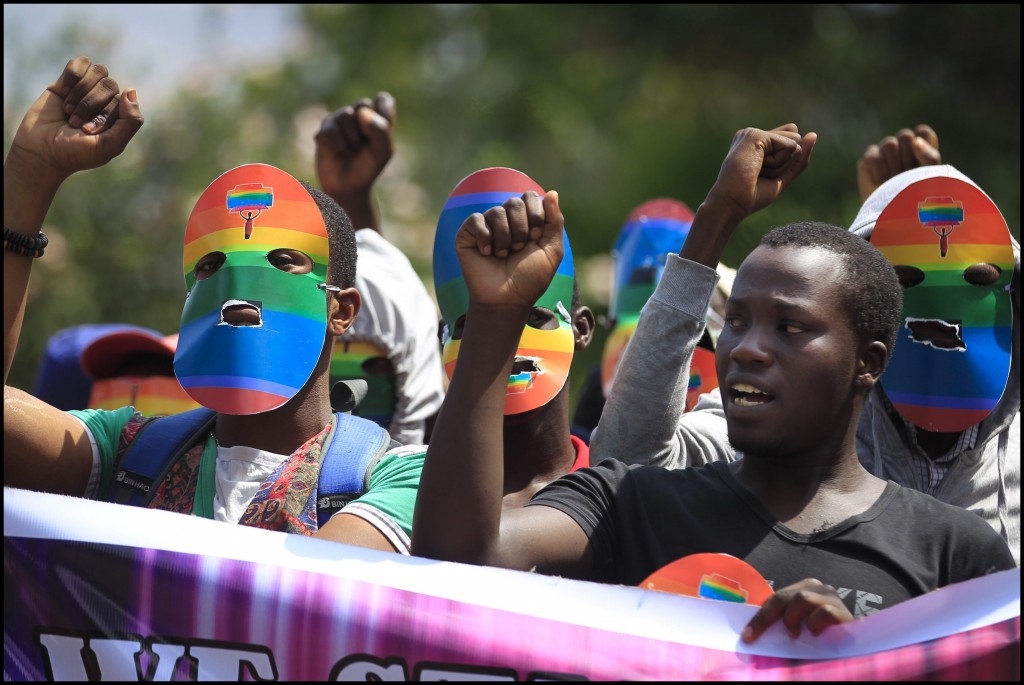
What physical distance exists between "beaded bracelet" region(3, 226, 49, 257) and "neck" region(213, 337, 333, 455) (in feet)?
2.46

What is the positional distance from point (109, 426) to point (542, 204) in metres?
1.34

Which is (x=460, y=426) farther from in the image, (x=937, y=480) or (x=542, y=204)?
(x=937, y=480)

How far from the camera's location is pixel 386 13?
677 inches

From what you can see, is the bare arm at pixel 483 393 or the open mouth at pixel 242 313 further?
the open mouth at pixel 242 313

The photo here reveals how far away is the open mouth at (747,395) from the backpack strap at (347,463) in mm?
884

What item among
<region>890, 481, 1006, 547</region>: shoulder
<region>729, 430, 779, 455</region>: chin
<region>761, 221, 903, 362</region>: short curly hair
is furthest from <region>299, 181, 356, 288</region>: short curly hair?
<region>890, 481, 1006, 547</region>: shoulder

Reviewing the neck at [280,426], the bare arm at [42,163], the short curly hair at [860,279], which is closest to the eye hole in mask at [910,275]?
the short curly hair at [860,279]

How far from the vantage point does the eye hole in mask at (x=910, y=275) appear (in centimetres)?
349

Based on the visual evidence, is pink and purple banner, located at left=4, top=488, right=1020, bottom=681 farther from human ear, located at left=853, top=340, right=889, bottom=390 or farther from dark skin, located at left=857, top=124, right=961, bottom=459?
dark skin, located at left=857, top=124, right=961, bottom=459

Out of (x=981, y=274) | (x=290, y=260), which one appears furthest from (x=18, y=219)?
(x=981, y=274)

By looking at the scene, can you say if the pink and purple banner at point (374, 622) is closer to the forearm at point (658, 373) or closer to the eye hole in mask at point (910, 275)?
the forearm at point (658, 373)

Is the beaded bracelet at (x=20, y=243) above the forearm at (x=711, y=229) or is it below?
below

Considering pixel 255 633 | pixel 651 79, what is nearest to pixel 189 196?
pixel 651 79

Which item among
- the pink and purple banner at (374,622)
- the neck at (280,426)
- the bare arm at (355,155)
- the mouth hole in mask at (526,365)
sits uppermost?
the bare arm at (355,155)
